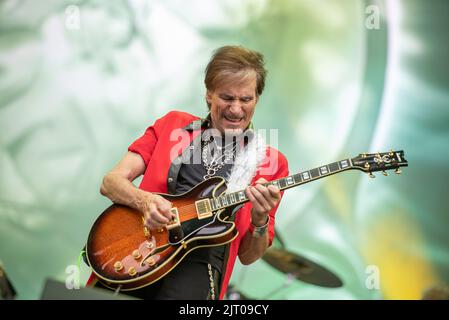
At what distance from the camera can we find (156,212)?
2312mm

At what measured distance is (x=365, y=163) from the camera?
8.00ft

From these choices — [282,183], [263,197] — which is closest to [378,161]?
[282,183]

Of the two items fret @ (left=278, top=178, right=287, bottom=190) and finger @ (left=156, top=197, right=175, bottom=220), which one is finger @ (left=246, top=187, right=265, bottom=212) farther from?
finger @ (left=156, top=197, right=175, bottom=220)

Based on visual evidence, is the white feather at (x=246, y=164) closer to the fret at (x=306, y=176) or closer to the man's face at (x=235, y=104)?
the man's face at (x=235, y=104)

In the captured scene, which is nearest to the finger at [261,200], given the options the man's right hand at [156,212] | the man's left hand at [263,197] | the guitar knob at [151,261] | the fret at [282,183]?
the man's left hand at [263,197]

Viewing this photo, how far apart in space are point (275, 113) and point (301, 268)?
106 cm

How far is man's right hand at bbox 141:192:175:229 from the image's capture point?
7.59ft

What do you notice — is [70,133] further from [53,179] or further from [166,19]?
[166,19]

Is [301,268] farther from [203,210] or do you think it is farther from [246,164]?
[203,210]

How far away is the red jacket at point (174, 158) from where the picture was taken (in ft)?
8.23

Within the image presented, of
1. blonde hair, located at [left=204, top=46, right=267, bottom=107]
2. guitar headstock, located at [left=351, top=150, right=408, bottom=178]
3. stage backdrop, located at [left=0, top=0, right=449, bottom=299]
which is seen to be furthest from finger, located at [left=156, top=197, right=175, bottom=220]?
stage backdrop, located at [left=0, top=0, right=449, bottom=299]

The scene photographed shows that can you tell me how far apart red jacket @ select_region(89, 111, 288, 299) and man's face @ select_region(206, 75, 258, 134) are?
15 cm

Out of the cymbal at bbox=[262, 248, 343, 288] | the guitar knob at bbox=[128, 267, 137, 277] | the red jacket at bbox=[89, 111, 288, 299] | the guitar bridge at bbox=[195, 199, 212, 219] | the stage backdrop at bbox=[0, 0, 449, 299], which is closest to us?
the guitar knob at bbox=[128, 267, 137, 277]
